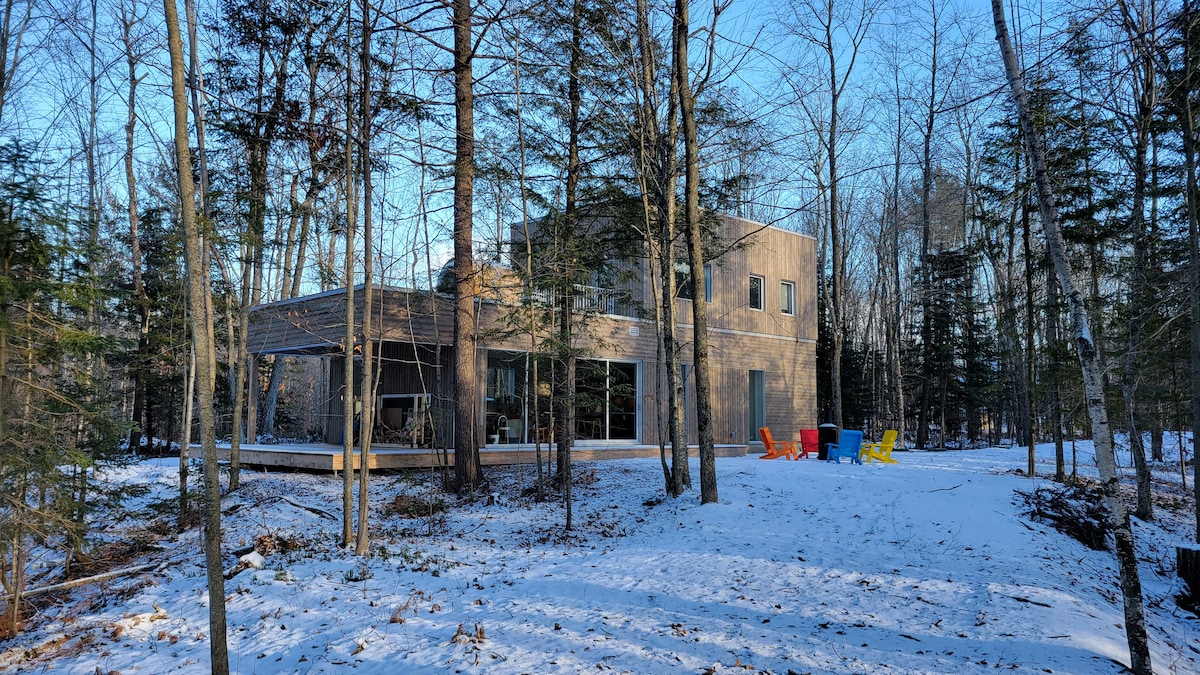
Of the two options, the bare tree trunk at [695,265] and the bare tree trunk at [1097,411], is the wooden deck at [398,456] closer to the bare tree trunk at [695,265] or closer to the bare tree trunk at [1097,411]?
the bare tree trunk at [695,265]

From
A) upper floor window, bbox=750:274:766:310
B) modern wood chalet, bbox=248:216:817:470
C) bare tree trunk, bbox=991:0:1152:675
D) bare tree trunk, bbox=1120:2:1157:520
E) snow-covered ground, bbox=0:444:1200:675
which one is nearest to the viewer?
bare tree trunk, bbox=991:0:1152:675

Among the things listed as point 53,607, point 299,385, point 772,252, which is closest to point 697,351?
point 53,607

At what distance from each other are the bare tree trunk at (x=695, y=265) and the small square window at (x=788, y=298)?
10.9m

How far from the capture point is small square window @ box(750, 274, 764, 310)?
1919cm

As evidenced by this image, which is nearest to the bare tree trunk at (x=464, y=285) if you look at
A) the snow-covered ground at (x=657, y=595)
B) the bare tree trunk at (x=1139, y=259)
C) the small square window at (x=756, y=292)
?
the snow-covered ground at (x=657, y=595)

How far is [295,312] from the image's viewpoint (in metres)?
13.6

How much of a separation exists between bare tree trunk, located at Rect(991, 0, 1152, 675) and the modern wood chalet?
16.1ft

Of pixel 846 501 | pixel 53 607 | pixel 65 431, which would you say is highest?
pixel 65 431

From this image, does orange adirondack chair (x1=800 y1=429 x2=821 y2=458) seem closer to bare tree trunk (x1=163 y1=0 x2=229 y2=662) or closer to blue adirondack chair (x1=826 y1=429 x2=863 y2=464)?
blue adirondack chair (x1=826 y1=429 x2=863 y2=464)

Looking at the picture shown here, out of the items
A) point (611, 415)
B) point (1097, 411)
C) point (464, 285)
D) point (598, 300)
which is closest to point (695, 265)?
point (464, 285)

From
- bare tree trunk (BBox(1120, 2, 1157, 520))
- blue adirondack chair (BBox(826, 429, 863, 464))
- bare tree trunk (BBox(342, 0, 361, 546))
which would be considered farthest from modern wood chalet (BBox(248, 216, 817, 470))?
bare tree trunk (BBox(1120, 2, 1157, 520))

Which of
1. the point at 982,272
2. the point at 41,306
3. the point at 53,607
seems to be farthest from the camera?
the point at 982,272

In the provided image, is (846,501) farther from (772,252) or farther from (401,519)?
(772,252)

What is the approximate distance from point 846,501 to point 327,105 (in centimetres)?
900
